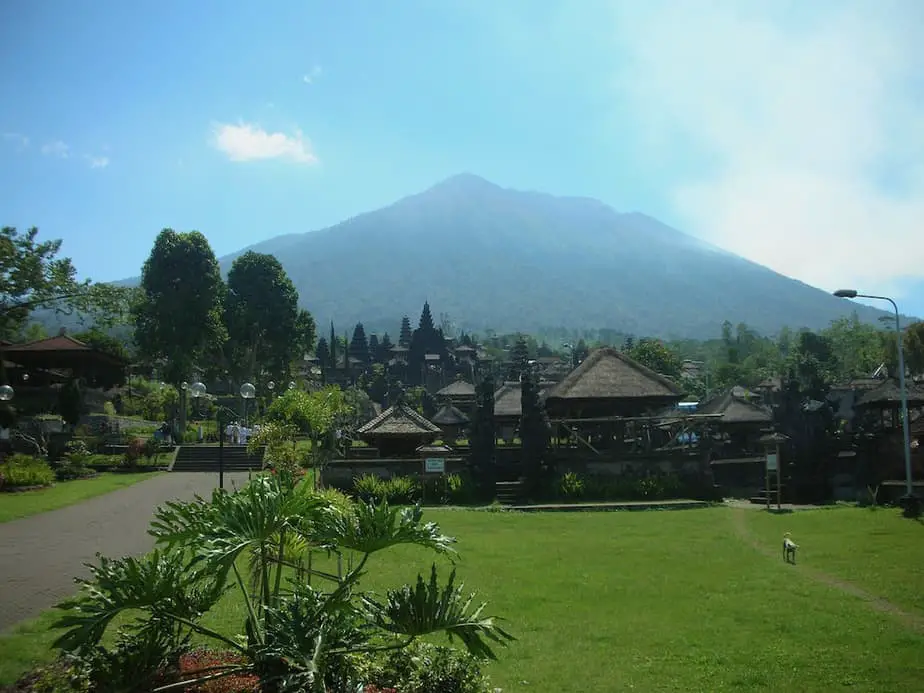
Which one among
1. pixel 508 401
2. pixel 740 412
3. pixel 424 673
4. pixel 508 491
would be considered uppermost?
pixel 508 401

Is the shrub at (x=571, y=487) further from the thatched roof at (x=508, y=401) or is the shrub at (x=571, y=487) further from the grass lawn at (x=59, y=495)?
the grass lawn at (x=59, y=495)

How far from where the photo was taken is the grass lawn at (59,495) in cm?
2028

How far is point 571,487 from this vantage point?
27.8 m

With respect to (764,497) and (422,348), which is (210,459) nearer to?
(764,497)

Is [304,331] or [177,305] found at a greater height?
[177,305]

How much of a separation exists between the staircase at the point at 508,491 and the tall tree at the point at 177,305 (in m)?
24.3

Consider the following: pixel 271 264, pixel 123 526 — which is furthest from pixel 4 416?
pixel 271 264

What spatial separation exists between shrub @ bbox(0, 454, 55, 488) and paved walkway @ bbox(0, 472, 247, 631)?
2934 millimetres

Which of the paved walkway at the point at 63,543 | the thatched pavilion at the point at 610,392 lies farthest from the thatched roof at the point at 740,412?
the paved walkway at the point at 63,543

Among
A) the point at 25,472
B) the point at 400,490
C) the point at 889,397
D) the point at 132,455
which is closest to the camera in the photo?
the point at 25,472

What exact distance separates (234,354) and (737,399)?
33.6 metres

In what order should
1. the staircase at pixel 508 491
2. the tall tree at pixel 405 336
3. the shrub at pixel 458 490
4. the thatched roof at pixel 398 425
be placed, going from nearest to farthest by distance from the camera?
the shrub at pixel 458 490 → the staircase at pixel 508 491 → the thatched roof at pixel 398 425 → the tall tree at pixel 405 336

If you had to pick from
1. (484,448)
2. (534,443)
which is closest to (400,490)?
(484,448)

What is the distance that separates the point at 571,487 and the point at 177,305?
2865 cm
